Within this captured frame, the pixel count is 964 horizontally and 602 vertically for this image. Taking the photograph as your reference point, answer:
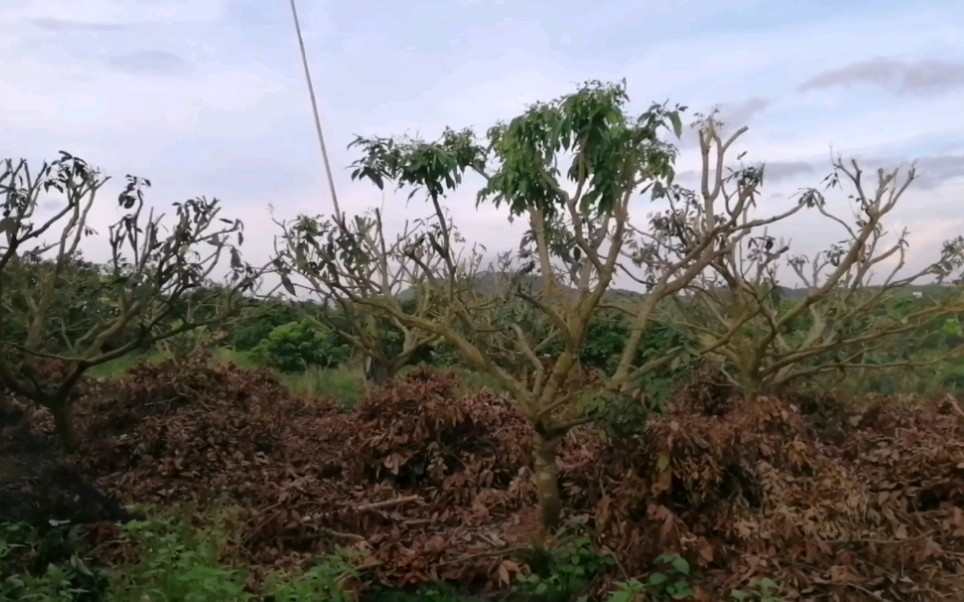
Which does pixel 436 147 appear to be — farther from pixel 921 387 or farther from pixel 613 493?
pixel 921 387

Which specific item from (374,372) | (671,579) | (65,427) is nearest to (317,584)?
(671,579)

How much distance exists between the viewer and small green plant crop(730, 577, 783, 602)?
496 centimetres

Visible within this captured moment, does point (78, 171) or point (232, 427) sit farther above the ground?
point (78, 171)

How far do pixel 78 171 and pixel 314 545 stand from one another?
357 cm

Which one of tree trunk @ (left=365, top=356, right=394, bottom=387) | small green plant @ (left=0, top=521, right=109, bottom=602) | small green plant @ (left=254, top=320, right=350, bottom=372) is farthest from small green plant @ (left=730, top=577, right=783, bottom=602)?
small green plant @ (left=254, top=320, right=350, bottom=372)

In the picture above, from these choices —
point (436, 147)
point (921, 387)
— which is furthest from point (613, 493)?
point (921, 387)

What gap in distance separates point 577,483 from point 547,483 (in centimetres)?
Result: 51

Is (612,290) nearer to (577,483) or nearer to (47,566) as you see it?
(577,483)

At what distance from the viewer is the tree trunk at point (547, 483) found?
5867mm

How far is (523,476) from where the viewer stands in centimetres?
709

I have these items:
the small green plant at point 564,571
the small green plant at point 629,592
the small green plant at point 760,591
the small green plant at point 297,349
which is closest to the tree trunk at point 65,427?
the small green plant at point 564,571

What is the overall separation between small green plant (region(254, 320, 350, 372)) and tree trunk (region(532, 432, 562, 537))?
1231 cm

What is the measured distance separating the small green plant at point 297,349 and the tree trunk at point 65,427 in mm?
9630

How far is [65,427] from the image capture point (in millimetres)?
8156
